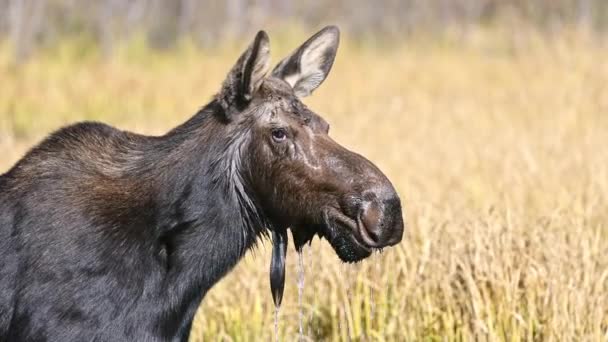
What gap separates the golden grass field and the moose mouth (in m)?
0.63

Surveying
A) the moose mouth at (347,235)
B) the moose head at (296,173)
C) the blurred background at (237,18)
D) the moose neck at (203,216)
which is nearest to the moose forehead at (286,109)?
the moose head at (296,173)

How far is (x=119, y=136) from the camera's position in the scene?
4629 millimetres

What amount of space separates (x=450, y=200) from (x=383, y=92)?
7334mm

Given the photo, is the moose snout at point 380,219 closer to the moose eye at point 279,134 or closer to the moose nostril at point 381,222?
the moose nostril at point 381,222

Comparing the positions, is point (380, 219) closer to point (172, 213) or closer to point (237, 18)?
point (172, 213)

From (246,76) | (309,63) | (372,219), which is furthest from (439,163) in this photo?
(372,219)

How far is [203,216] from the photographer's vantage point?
429 centimetres

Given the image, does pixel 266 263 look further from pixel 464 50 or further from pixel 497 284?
pixel 464 50

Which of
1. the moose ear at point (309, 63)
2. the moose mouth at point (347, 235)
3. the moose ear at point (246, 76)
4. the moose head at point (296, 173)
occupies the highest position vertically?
the moose ear at point (309, 63)

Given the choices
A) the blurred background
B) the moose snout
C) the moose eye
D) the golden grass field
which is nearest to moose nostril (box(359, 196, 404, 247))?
the moose snout

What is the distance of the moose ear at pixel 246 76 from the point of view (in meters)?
4.09

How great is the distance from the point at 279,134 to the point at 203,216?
424 millimetres

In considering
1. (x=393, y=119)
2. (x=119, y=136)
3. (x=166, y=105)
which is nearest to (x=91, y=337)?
(x=119, y=136)

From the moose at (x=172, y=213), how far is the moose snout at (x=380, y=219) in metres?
0.02
